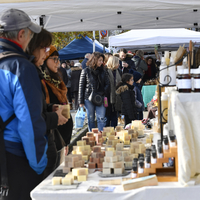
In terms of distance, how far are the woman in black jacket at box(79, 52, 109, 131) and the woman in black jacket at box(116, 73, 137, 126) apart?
279 mm

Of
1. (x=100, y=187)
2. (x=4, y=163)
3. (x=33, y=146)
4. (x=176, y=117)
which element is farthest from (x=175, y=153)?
(x=4, y=163)

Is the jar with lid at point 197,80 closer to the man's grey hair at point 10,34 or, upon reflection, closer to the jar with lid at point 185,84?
the jar with lid at point 185,84

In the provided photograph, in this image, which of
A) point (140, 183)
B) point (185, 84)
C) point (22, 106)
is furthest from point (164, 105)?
point (22, 106)

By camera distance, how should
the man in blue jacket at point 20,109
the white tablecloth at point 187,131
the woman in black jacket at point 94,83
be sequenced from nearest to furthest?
the white tablecloth at point 187,131
the man in blue jacket at point 20,109
the woman in black jacket at point 94,83

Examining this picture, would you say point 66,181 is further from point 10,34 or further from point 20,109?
point 10,34

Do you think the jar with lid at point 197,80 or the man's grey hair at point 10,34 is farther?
the man's grey hair at point 10,34

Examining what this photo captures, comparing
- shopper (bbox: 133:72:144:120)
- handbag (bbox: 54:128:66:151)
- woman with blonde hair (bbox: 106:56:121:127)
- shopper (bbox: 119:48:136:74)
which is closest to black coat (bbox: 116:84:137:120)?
woman with blonde hair (bbox: 106:56:121:127)

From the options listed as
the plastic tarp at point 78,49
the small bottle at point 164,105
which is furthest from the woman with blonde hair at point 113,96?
the plastic tarp at point 78,49

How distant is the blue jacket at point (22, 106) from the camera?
1.71m

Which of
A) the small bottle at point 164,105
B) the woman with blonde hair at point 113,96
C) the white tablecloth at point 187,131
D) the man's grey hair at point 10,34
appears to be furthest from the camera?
the woman with blonde hair at point 113,96

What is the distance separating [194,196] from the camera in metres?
1.62

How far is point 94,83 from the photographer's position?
5234 millimetres

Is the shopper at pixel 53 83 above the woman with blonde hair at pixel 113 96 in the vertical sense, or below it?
above

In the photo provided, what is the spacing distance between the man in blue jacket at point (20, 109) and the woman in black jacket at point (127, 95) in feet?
11.3
